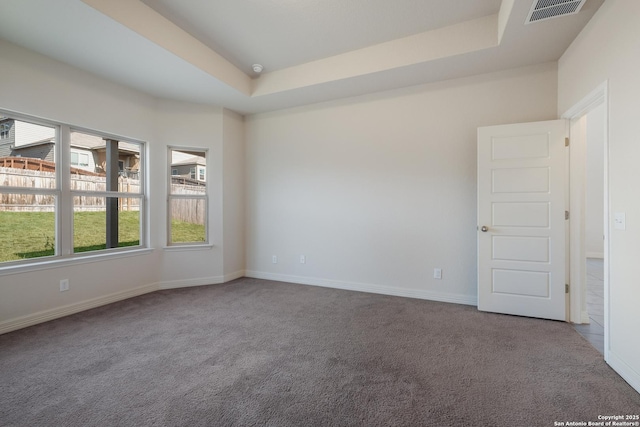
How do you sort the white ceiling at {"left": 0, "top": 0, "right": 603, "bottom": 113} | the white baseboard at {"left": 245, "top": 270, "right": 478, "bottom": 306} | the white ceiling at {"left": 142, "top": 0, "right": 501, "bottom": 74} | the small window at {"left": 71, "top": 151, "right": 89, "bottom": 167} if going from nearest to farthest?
the white ceiling at {"left": 0, "top": 0, "right": 603, "bottom": 113}, the white ceiling at {"left": 142, "top": 0, "right": 501, "bottom": 74}, the small window at {"left": 71, "top": 151, "right": 89, "bottom": 167}, the white baseboard at {"left": 245, "top": 270, "right": 478, "bottom": 306}

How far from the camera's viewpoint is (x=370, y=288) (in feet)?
12.7

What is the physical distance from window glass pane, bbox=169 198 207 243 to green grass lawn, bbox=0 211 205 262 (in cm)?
48

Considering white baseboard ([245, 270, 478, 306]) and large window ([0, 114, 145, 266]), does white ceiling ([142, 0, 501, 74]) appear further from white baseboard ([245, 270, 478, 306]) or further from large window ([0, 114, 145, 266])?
white baseboard ([245, 270, 478, 306])

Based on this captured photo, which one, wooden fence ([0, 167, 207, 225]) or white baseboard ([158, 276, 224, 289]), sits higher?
wooden fence ([0, 167, 207, 225])

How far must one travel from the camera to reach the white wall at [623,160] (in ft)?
5.95

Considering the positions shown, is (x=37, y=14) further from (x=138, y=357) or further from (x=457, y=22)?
(x=457, y=22)

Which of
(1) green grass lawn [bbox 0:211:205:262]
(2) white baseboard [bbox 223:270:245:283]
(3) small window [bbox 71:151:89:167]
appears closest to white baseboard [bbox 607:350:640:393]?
(2) white baseboard [bbox 223:270:245:283]

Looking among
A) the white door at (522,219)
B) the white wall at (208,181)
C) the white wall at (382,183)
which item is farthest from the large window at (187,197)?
the white door at (522,219)

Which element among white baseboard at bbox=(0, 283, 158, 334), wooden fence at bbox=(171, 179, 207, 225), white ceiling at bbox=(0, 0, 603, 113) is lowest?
white baseboard at bbox=(0, 283, 158, 334)

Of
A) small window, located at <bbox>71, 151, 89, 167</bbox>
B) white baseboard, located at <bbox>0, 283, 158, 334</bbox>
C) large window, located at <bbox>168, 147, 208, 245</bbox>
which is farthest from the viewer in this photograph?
large window, located at <bbox>168, 147, 208, 245</bbox>

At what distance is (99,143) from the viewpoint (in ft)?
11.7

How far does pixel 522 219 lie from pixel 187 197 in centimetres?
448

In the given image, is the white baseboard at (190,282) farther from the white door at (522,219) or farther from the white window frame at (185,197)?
the white door at (522,219)

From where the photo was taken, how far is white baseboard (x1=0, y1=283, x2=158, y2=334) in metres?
2.68
